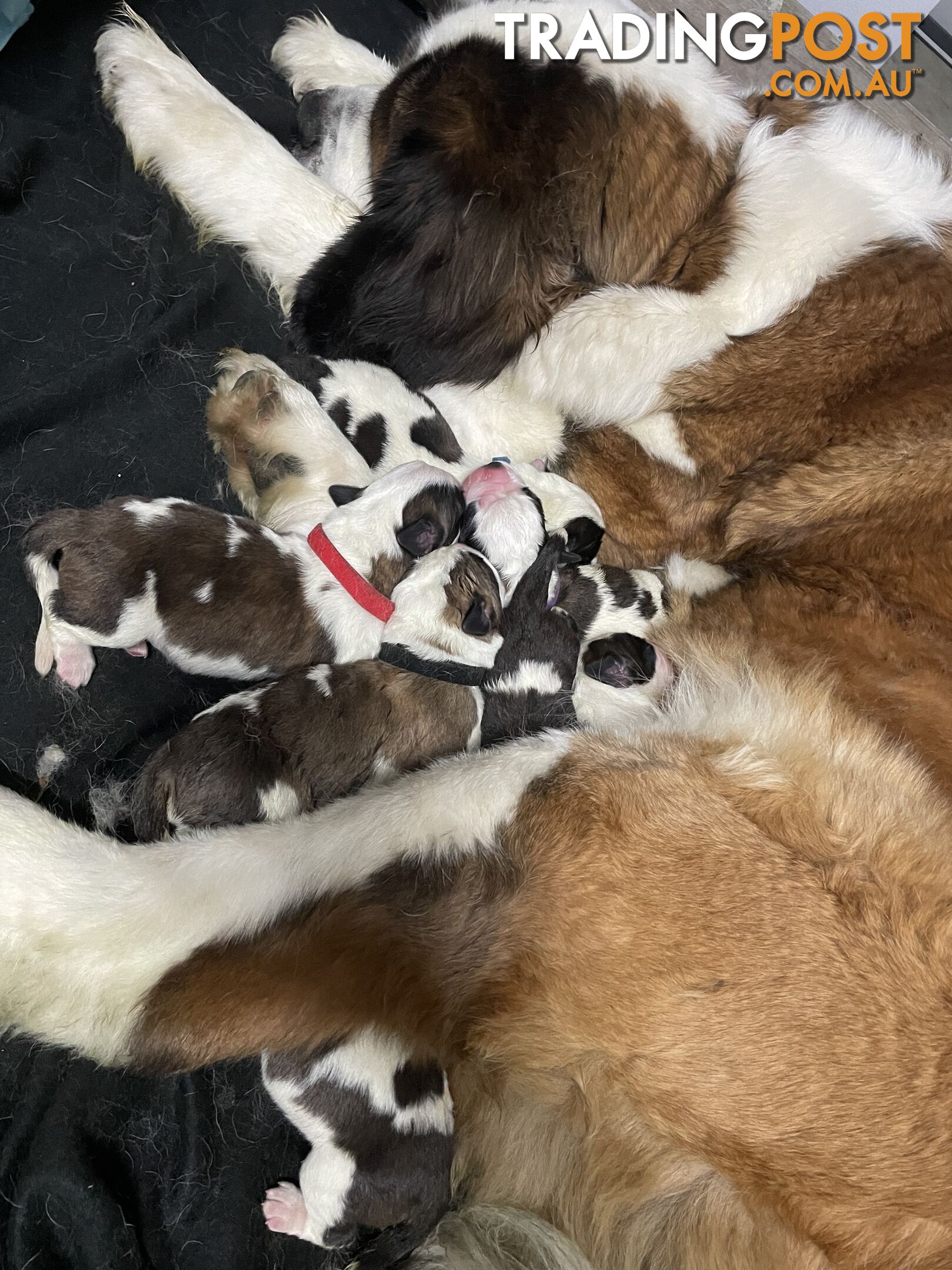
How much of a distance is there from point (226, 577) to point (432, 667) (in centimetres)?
42

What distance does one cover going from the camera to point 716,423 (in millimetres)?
1914

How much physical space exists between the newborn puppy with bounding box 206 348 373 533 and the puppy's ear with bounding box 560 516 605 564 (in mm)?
480

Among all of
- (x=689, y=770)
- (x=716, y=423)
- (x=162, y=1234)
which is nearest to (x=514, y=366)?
(x=716, y=423)

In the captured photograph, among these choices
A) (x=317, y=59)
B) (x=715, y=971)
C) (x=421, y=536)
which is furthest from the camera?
(x=317, y=59)

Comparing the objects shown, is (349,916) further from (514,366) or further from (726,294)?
(726,294)

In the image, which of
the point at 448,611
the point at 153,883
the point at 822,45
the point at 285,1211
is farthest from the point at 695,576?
the point at 822,45

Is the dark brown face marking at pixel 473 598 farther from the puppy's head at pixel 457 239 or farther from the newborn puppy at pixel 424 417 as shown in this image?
the puppy's head at pixel 457 239

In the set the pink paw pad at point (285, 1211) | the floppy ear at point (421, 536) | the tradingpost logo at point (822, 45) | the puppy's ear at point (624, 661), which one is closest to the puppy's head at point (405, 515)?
the floppy ear at point (421, 536)

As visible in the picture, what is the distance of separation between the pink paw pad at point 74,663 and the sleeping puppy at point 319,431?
498mm

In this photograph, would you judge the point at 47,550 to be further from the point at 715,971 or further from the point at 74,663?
the point at 715,971

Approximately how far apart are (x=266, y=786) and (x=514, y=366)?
103cm

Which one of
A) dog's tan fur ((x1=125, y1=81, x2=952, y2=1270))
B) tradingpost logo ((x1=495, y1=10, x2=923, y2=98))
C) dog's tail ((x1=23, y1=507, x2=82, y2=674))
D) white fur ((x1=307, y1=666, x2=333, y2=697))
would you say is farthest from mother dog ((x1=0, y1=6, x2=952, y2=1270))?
tradingpost logo ((x1=495, y1=10, x2=923, y2=98))

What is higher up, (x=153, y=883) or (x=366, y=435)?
(x=366, y=435)

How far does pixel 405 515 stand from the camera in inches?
73.1
